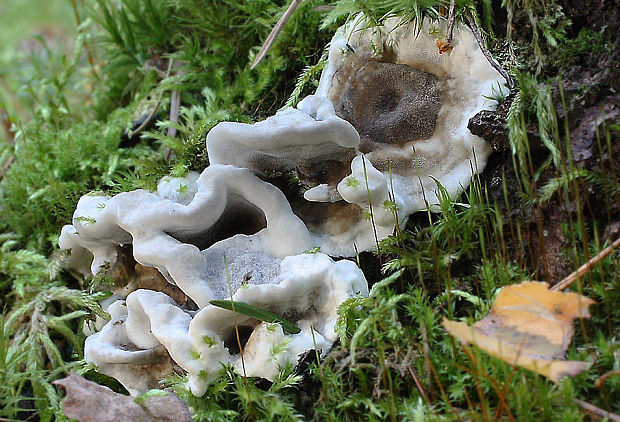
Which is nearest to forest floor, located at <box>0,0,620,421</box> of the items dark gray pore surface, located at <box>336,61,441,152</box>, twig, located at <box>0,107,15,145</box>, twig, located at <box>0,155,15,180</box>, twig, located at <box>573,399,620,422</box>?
twig, located at <box>573,399,620,422</box>

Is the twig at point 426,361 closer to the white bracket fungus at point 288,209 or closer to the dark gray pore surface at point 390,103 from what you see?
the white bracket fungus at point 288,209

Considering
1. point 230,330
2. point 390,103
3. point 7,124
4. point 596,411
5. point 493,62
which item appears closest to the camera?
point 596,411

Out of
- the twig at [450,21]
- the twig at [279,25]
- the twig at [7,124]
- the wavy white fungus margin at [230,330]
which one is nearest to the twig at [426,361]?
the wavy white fungus margin at [230,330]

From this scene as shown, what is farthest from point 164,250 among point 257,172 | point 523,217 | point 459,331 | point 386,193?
point 523,217

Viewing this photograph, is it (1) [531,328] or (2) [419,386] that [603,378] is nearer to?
(1) [531,328]

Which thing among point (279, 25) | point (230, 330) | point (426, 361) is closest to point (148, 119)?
point (279, 25)

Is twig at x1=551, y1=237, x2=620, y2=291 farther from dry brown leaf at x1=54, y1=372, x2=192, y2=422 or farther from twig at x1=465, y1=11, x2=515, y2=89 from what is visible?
dry brown leaf at x1=54, y1=372, x2=192, y2=422

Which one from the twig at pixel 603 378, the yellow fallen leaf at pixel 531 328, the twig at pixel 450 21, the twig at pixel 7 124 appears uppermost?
the twig at pixel 450 21
